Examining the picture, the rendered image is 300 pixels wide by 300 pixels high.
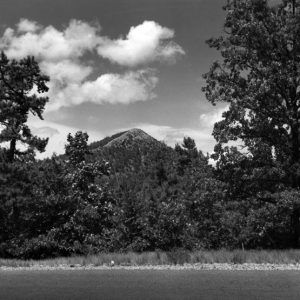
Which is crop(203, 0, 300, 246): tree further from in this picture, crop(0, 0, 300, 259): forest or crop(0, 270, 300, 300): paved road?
crop(0, 270, 300, 300): paved road

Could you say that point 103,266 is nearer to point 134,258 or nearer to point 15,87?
point 134,258

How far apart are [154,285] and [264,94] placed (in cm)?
1209

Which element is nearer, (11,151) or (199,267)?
(199,267)

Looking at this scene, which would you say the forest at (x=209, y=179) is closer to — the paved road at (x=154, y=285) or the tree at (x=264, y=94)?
the tree at (x=264, y=94)

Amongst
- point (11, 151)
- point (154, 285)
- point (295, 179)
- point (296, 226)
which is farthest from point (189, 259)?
point (11, 151)

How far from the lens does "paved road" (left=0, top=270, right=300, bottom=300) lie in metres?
10.2

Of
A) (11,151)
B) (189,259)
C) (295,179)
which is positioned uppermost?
(11,151)

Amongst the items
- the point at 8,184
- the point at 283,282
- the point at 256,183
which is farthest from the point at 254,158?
the point at 8,184

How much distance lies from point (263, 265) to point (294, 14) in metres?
13.1

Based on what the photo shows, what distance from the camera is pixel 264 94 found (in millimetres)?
20281

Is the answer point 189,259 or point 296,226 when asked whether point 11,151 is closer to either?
point 189,259

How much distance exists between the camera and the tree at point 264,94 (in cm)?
2038

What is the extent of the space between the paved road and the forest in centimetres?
761

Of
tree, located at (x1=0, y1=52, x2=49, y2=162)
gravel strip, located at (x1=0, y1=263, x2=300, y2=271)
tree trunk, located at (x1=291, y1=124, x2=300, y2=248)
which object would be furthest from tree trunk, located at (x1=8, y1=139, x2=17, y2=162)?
tree trunk, located at (x1=291, y1=124, x2=300, y2=248)
